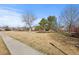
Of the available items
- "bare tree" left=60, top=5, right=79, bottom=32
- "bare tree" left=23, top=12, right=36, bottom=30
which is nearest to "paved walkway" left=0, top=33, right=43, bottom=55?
"bare tree" left=23, top=12, right=36, bottom=30

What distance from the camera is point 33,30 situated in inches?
82.2

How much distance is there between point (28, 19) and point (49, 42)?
30cm

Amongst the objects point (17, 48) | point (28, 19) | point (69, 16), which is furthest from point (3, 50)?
point (69, 16)

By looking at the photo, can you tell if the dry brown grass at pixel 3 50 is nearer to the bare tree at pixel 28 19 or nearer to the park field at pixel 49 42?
the park field at pixel 49 42

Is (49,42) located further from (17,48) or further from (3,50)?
(3,50)

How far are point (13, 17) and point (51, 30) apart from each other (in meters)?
0.39

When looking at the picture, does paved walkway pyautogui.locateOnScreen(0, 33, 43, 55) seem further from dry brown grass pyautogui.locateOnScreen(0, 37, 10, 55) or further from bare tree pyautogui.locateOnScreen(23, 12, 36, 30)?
bare tree pyautogui.locateOnScreen(23, 12, 36, 30)

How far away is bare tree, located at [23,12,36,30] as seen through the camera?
2.09 metres

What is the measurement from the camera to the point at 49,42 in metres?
2.08

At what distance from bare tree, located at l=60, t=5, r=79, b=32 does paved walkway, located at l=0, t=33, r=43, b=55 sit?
389mm

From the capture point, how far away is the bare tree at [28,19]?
2.09 metres

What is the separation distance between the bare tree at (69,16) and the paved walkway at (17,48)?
1.28 feet

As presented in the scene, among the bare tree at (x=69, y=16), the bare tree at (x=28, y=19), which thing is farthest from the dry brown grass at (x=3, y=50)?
the bare tree at (x=69, y=16)
